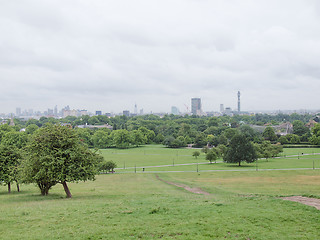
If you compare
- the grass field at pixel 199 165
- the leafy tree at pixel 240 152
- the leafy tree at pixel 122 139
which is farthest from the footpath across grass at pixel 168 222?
the leafy tree at pixel 122 139

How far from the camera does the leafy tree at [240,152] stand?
67000mm

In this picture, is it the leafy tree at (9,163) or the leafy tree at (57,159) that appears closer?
the leafy tree at (57,159)

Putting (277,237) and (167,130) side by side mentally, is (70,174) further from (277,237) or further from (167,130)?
(167,130)

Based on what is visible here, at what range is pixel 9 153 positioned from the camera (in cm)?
3023

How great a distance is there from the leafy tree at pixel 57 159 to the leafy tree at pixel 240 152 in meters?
48.7

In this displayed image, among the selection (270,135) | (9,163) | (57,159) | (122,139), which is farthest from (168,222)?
(270,135)

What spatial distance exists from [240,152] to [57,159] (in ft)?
172

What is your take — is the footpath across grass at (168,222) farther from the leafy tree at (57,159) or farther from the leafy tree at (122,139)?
the leafy tree at (122,139)

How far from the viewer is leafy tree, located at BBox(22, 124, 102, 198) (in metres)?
23.9

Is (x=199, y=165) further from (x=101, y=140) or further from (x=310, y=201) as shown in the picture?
(x=101, y=140)

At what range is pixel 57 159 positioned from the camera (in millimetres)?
24203

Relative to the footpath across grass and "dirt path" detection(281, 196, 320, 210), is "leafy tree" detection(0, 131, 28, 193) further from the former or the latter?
"dirt path" detection(281, 196, 320, 210)

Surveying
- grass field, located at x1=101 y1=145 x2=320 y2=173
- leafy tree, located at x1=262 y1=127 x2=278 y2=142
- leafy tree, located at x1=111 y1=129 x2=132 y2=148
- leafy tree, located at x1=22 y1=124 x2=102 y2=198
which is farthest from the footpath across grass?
leafy tree, located at x1=262 y1=127 x2=278 y2=142

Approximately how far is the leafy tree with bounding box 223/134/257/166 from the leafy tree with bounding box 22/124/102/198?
48.7 meters
